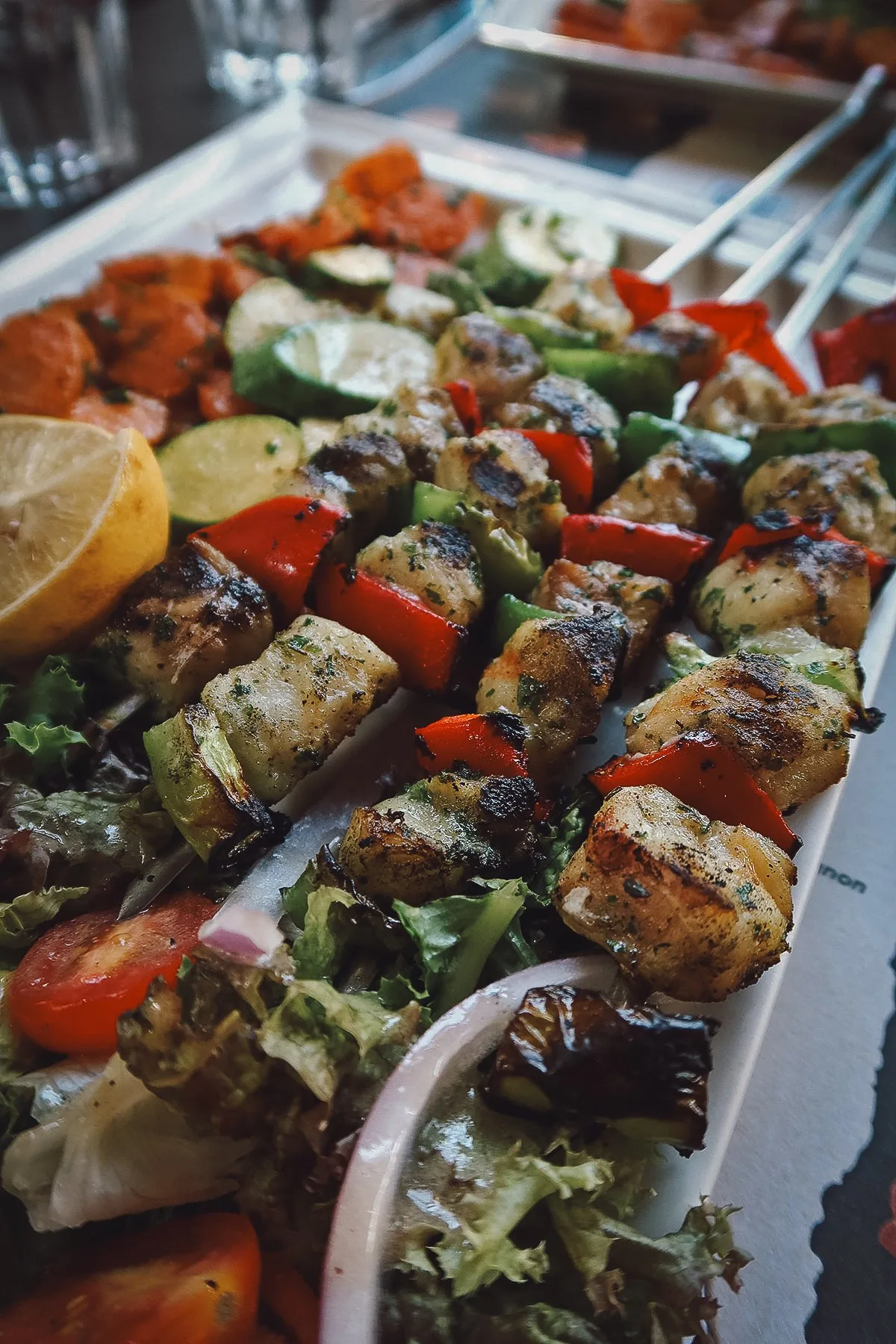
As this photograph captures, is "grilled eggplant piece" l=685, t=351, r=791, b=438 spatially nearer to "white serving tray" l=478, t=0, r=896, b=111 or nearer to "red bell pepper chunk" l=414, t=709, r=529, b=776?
"red bell pepper chunk" l=414, t=709, r=529, b=776

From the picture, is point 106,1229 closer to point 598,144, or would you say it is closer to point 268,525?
point 268,525

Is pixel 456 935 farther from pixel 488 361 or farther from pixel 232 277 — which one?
pixel 232 277

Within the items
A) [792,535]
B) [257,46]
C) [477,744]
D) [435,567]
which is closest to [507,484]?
[435,567]

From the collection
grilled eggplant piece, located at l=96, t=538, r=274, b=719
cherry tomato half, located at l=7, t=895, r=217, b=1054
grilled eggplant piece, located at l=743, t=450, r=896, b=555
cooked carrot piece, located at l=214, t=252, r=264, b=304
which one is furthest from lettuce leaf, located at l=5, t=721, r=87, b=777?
cooked carrot piece, located at l=214, t=252, r=264, b=304

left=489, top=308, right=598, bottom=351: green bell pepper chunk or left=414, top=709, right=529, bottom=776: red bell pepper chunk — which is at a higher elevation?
left=489, top=308, right=598, bottom=351: green bell pepper chunk

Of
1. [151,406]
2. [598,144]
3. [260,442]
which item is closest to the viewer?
[260,442]

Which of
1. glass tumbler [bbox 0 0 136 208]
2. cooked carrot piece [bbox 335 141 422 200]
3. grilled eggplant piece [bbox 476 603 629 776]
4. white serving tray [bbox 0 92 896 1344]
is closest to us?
grilled eggplant piece [bbox 476 603 629 776]

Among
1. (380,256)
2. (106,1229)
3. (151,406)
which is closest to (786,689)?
(106,1229)
